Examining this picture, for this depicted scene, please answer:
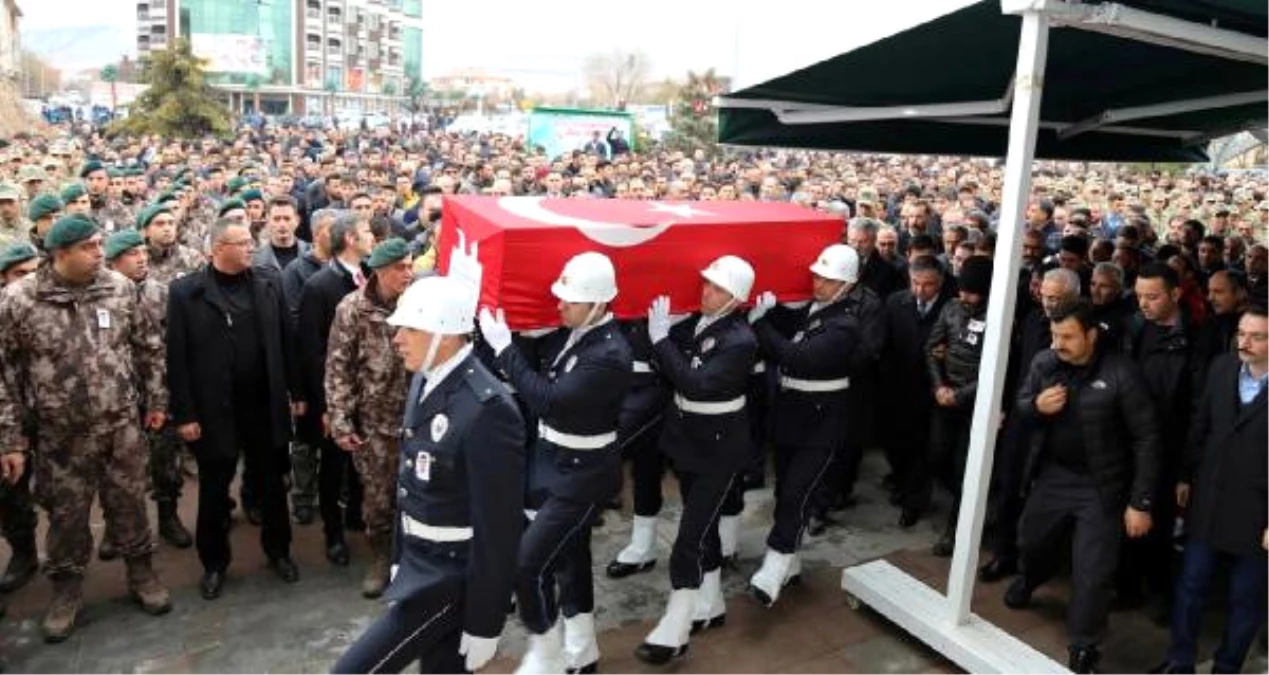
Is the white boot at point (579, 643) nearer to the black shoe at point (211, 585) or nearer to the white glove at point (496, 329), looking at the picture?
the white glove at point (496, 329)

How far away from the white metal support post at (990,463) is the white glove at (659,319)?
137 cm

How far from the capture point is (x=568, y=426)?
12.0ft

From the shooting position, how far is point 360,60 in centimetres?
8394

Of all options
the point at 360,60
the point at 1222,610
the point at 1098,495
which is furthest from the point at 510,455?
the point at 360,60

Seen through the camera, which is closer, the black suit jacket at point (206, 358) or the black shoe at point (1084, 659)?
the black shoe at point (1084, 659)

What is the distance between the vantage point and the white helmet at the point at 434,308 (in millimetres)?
2768

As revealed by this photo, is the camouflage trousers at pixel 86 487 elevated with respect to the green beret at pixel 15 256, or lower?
lower

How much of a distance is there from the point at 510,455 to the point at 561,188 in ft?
33.4

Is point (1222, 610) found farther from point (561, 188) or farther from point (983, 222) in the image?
point (561, 188)

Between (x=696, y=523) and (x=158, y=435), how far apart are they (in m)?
3.09

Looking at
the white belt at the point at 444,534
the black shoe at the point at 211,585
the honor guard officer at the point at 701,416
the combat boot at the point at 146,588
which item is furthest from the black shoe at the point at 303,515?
the white belt at the point at 444,534

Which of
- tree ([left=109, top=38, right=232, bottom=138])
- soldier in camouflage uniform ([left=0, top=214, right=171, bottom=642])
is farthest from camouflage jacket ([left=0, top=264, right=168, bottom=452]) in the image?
tree ([left=109, top=38, right=232, bottom=138])

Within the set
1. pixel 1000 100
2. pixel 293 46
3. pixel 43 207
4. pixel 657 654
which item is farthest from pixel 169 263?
pixel 293 46

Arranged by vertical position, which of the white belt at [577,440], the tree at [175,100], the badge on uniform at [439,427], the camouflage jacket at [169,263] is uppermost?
the tree at [175,100]
